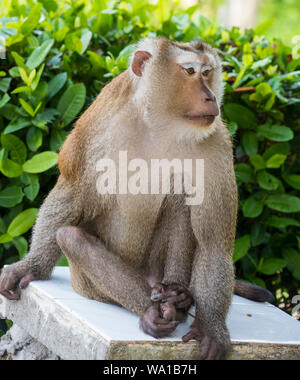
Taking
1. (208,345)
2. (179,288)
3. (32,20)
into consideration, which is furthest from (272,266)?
(32,20)

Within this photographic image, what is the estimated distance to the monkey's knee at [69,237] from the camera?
390 centimetres

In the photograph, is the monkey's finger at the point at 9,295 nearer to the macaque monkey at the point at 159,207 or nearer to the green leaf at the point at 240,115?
the macaque monkey at the point at 159,207

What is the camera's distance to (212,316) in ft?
12.3

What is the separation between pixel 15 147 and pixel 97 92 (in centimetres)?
94

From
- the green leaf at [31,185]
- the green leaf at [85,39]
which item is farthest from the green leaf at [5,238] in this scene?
the green leaf at [85,39]

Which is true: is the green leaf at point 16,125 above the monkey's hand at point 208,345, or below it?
above

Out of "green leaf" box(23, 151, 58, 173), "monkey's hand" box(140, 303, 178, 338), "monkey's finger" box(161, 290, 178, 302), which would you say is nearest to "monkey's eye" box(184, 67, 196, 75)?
"monkey's finger" box(161, 290, 178, 302)

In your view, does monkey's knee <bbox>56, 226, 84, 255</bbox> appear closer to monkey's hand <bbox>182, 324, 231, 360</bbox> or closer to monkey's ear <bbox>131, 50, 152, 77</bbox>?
monkey's hand <bbox>182, 324, 231, 360</bbox>

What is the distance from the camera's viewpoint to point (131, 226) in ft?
12.9

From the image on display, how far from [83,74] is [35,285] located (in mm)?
2256

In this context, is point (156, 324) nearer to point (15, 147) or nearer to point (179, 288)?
point (179, 288)

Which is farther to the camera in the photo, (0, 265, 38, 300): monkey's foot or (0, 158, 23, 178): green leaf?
(0, 158, 23, 178): green leaf

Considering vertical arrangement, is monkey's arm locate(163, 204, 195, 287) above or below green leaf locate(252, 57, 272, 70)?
below

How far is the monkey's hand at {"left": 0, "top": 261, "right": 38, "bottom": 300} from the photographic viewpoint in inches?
167
